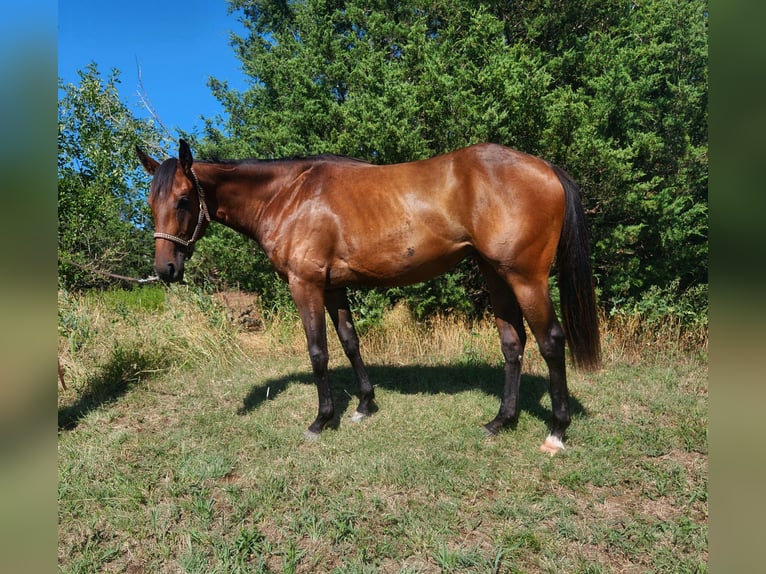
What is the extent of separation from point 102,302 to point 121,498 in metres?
5.55

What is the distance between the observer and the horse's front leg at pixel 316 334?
3.51 metres

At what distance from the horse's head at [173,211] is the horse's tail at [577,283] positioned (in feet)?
9.39

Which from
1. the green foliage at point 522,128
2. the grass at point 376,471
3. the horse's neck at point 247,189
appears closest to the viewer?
the grass at point 376,471

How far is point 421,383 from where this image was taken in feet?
15.7

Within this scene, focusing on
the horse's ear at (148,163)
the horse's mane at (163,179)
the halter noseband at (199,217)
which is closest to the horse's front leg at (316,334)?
the halter noseband at (199,217)

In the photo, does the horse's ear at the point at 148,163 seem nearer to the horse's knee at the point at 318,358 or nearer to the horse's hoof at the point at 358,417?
the horse's knee at the point at 318,358

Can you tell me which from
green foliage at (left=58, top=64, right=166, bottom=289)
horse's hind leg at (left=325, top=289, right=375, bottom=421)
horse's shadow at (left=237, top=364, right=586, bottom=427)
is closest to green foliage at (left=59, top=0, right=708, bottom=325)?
green foliage at (left=58, top=64, right=166, bottom=289)

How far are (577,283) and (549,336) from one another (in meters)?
0.48

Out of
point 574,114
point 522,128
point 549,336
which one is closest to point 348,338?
point 549,336

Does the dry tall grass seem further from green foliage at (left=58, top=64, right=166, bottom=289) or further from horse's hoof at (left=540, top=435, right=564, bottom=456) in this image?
horse's hoof at (left=540, top=435, right=564, bottom=456)

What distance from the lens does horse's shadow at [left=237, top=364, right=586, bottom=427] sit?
4.12 m

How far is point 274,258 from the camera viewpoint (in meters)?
3.62
